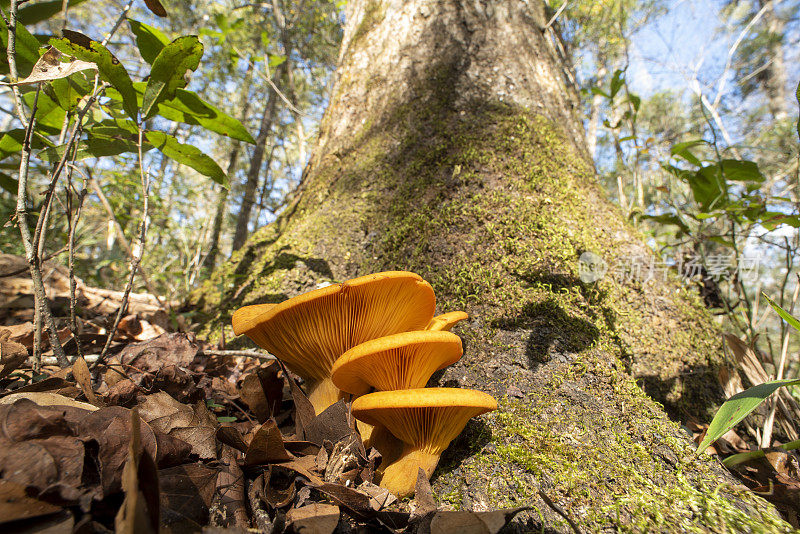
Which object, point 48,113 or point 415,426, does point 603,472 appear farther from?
point 48,113

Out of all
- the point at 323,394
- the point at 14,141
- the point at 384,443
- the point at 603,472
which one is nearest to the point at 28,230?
the point at 14,141

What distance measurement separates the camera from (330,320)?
1.51 m

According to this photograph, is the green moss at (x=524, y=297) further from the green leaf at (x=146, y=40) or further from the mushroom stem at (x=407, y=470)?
the green leaf at (x=146, y=40)

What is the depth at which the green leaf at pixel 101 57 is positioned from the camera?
52.6 inches

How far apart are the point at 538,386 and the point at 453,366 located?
366 mm

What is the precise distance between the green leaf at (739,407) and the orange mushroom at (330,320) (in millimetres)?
1065

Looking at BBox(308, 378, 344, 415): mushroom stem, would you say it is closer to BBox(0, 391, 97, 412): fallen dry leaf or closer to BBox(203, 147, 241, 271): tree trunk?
BBox(0, 391, 97, 412): fallen dry leaf

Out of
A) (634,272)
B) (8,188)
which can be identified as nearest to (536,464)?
(634,272)

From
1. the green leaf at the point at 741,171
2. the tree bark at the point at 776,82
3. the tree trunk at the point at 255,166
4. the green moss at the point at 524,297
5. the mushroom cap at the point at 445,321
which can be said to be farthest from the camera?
the tree bark at the point at 776,82

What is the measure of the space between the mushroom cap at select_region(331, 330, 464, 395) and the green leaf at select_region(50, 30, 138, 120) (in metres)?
1.41

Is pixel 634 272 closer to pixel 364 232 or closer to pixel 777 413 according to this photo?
pixel 777 413

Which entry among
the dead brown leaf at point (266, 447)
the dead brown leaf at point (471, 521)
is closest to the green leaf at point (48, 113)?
the dead brown leaf at point (266, 447)

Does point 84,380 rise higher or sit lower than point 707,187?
lower

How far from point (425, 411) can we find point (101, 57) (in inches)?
71.0
